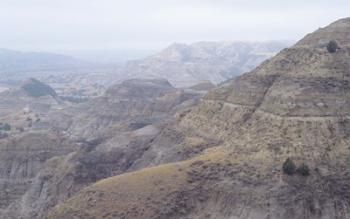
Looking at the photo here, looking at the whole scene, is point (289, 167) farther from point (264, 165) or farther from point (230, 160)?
point (230, 160)

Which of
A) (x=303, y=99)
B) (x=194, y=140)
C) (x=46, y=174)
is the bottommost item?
(x=46, y=174)

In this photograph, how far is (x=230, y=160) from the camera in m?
86.7

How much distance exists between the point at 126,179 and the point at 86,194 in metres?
6.08

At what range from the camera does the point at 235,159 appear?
3415 inches

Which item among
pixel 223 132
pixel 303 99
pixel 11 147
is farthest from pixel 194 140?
pixel 11 147

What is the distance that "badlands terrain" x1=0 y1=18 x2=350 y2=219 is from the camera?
79.3 m

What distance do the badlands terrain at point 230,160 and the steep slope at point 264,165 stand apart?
5.9 inches

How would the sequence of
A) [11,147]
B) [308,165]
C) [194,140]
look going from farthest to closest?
[11,147], [194,140], [308,165]

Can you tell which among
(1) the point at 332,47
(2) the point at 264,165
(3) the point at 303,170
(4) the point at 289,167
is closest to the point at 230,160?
(2) the point at 264,165

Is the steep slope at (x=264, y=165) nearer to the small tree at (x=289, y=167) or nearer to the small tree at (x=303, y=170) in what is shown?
the small tree at (x=303, y=170)

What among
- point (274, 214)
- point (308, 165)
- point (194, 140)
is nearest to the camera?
point (274, 214)

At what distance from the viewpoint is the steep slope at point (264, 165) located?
78.6 metres

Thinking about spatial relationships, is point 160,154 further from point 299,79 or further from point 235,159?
point 299,79

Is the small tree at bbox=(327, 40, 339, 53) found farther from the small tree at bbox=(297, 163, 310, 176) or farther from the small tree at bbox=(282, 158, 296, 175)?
the small tree at bbox=(282, 158, 296, 175)
